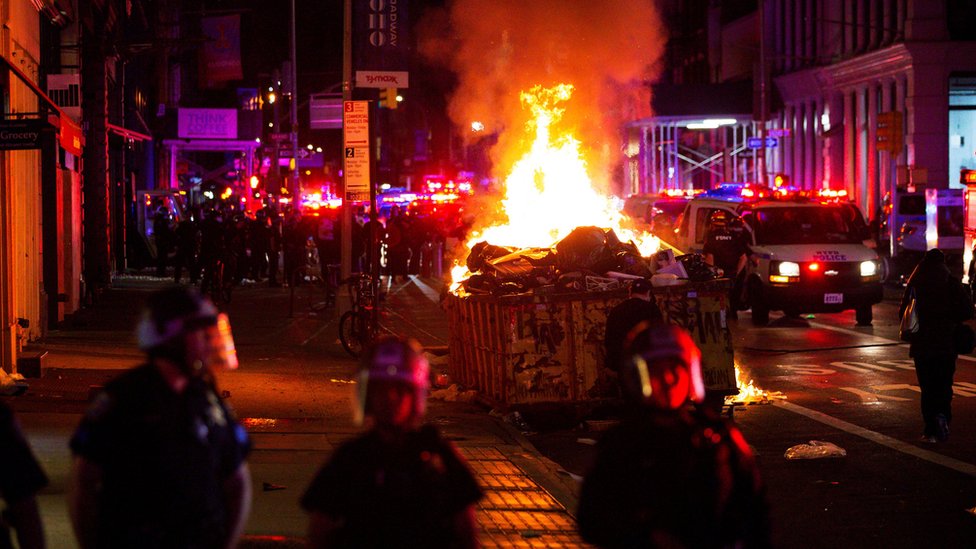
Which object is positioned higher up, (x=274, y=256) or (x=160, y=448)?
(x=160, y=448)

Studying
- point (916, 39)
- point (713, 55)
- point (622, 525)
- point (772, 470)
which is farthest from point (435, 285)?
point (713, 55)

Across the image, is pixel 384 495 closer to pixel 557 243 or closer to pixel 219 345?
pixel 219 345

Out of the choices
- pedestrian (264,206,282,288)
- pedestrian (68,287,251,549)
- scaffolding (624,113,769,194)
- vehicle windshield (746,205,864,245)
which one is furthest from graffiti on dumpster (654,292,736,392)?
scaffolding (624,113,769,194)

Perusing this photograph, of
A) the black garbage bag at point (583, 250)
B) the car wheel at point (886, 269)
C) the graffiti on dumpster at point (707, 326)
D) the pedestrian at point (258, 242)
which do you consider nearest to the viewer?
the graffiti on dumpster at point (707, 326)

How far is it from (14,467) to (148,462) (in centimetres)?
45

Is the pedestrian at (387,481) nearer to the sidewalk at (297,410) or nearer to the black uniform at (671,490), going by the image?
the black uniform at (671,490)

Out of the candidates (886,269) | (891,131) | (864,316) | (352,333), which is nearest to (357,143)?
(352,333)

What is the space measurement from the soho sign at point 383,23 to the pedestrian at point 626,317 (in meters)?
8.94

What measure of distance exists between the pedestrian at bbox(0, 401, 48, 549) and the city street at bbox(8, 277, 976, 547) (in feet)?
10.1

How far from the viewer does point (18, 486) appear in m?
3.94

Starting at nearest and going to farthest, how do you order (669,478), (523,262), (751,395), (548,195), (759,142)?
(669,478), (751,395), (523,262), (548,195), (759,142)

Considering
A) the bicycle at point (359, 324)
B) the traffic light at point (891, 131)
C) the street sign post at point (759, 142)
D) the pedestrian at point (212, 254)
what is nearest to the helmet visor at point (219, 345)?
the bicycle at point (359, 324)

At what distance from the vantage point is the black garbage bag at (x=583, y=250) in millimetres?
13297

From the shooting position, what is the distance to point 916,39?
42.0m
